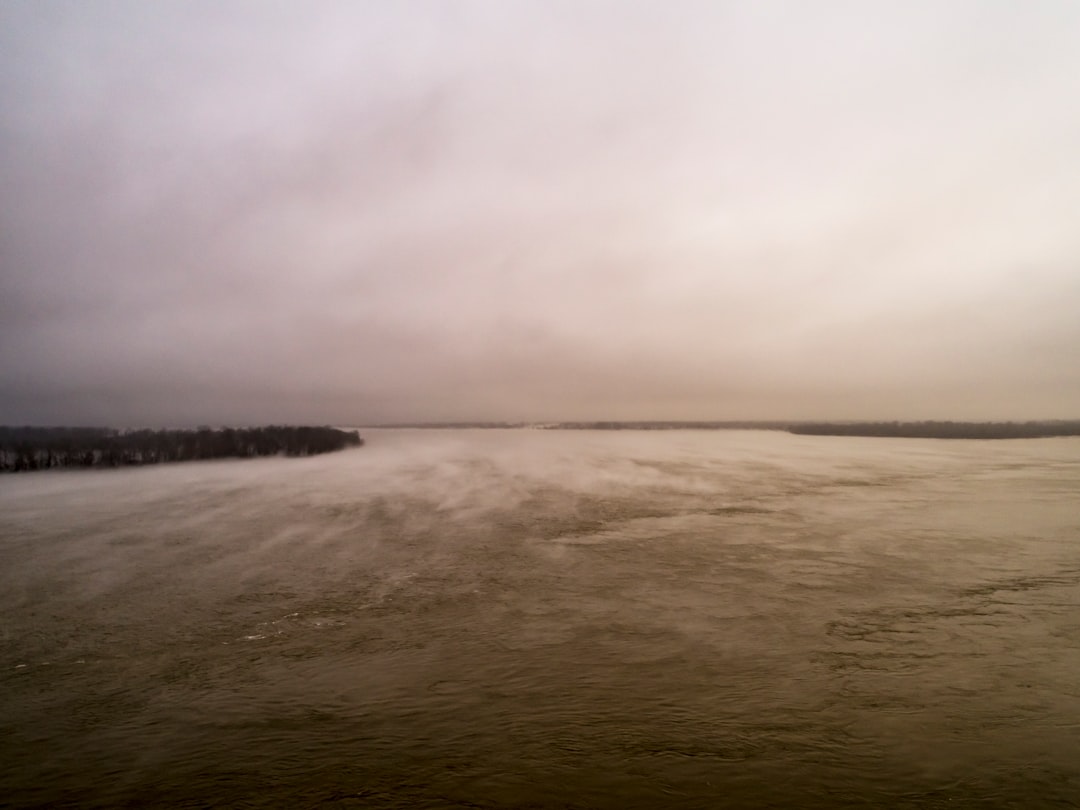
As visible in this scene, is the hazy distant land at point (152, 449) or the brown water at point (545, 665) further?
the hazy distant land at point (152, 449)

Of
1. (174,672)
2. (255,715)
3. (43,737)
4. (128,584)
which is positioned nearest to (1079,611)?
(255,715)

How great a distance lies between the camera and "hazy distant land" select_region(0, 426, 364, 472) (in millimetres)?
43156

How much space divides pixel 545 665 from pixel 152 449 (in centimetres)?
5238

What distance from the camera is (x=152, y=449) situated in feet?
169

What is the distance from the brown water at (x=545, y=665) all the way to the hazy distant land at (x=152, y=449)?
3120 centimetres

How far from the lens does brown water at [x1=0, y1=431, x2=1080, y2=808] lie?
18.2ft

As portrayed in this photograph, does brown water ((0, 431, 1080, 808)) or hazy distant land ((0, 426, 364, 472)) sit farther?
hazy distant land ((0, 426, 364, 472))

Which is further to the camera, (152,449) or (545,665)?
(152,449)

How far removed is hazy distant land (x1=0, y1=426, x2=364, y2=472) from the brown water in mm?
31201

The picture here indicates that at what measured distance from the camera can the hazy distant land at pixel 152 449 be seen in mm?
43156

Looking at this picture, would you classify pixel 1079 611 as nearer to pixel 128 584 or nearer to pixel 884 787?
pixel 884 787

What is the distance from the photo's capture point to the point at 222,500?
23.6 meters

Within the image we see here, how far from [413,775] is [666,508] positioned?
50.1ft

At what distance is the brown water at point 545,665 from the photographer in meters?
5.54
